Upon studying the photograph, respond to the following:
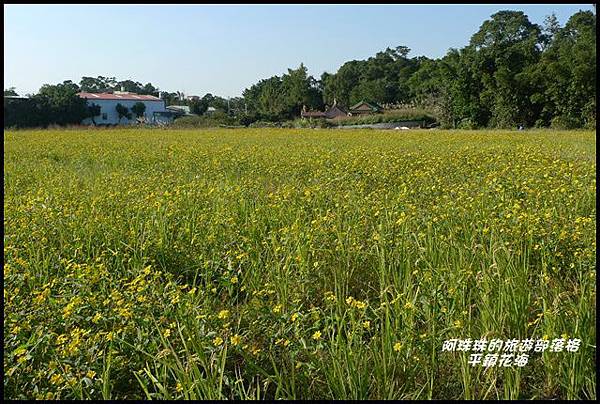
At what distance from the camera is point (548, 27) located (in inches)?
2148

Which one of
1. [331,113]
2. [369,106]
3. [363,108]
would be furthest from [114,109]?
[369,106]

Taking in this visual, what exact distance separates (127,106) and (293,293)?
61747mm

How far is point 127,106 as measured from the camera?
6097cm

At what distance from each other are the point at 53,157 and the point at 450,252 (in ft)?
33.4

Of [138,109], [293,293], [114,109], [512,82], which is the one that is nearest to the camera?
[293,293]

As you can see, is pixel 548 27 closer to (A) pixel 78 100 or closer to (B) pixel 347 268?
(A) pixel 78 100

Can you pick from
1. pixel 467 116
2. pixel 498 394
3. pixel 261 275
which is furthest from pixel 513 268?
pixel 467 116

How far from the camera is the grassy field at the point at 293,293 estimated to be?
2174 mm

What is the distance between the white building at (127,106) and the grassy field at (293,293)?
52.3m

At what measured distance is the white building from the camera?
57.1 meters

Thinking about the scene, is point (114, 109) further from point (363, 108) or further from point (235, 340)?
point (235, 340)

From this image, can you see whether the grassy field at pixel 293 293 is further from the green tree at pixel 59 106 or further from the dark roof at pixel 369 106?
the dark roof at pixel 369 106

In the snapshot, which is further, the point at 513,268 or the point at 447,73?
the point at 447,73

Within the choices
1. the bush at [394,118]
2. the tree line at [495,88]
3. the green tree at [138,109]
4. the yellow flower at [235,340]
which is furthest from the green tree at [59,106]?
Result: the yellow flower at [235,340]
